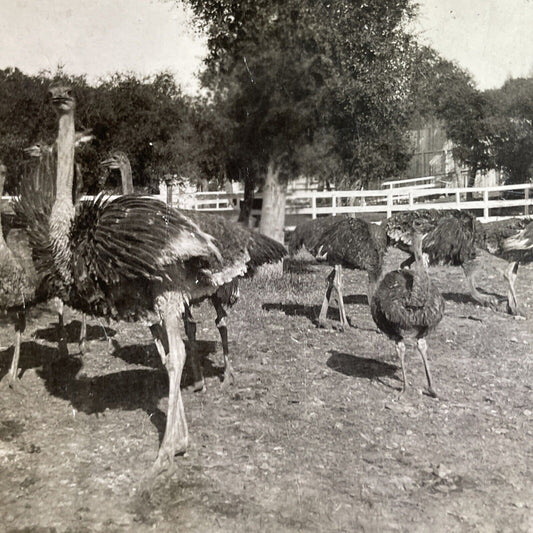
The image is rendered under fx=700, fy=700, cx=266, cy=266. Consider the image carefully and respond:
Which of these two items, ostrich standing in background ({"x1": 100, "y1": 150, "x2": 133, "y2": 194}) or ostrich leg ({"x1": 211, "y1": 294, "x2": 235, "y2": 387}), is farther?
ostrich standing in background ({"x1": 100, "y1": 150, "x2": 133, "y2": 194})

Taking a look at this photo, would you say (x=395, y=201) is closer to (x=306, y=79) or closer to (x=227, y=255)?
(x=306, y=79)

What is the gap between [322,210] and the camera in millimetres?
12547

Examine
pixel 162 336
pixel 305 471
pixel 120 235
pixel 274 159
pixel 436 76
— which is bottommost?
pixel 305 471

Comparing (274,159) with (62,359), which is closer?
(62,359)

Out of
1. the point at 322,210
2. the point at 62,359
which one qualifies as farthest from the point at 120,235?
the point at 322,210

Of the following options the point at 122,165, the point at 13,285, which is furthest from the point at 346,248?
the point at 13,285

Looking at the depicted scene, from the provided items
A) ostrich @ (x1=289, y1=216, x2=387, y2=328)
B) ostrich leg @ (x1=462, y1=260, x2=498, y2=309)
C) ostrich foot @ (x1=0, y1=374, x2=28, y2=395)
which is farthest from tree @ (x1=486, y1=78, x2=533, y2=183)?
ostrich foot @ (x1=0, y1=374, x2=28, y2=395)

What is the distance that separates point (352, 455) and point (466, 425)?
107 centimetres

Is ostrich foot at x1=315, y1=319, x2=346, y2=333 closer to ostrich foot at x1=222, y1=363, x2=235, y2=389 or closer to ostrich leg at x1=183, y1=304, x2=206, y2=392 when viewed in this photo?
ostrich foot at x1=222, y1=363, x2=235, y2=389

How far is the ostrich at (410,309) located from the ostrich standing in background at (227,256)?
1.12 metres

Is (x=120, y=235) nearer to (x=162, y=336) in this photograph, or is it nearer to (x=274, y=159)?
(x=162, y=336)

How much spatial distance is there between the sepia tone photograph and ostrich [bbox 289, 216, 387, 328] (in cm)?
3

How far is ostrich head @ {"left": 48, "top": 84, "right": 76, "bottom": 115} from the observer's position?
525 centimetres

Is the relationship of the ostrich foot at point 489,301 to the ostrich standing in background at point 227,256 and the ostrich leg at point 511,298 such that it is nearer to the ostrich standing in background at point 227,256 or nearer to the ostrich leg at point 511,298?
the ostrich leg at point 511,298
